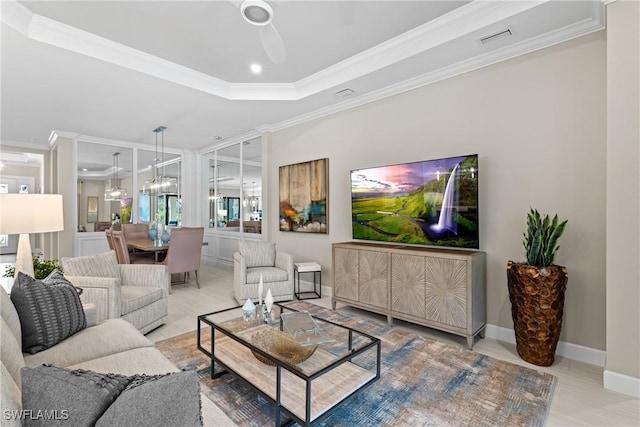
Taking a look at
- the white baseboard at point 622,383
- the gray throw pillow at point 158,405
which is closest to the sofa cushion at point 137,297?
the gray throw pillow at point 158,405

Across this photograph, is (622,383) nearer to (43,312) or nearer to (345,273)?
(345,273)

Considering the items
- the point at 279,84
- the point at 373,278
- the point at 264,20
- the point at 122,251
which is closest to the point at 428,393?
the point at 373,278

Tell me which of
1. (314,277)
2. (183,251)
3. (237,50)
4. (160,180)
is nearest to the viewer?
(237,50)

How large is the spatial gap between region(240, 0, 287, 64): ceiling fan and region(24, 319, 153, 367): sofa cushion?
84.6 inches

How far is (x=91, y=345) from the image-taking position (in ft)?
6.16

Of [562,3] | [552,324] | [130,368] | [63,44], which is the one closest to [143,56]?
[63,44]

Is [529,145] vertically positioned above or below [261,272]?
above

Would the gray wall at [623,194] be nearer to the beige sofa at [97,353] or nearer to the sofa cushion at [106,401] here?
the beige sofa at [97,353]

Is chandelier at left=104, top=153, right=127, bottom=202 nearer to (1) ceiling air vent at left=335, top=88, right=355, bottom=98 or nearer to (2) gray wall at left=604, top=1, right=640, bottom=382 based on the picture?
(1) ceiling air vent at left=335, top=88, right=355, bottom=98

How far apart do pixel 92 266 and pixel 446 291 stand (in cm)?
331

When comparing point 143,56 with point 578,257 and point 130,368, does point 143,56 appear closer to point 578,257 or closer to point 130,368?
point 130,368

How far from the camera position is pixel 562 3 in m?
2.33

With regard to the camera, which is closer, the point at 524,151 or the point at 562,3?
the point at 562,3

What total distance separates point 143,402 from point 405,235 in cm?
317
